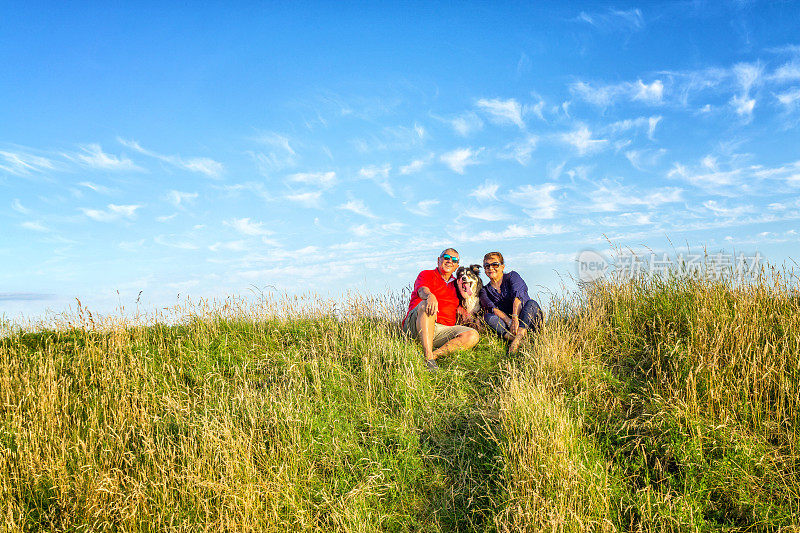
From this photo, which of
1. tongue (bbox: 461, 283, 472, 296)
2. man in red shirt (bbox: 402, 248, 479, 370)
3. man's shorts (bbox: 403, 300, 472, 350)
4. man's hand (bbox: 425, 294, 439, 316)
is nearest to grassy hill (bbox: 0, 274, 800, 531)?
man in red shirt (bbox: 402, 248, 479, 370)

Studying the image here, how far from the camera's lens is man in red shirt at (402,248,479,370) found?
Answer: 780cm

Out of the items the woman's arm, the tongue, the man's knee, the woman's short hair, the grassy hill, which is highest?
the woman's short hair

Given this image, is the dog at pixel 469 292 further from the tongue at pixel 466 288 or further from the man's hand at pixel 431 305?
the man's hand at pixel 431 305

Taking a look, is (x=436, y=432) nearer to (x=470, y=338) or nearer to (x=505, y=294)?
(x=470, y=338)

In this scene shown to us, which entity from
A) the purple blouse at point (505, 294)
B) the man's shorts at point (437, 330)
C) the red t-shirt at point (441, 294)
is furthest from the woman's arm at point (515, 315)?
the red t-shirt at point (441, 294)

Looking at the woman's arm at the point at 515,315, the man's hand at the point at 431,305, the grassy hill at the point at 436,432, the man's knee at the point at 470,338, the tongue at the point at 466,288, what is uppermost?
the tongue at the point at 466,288

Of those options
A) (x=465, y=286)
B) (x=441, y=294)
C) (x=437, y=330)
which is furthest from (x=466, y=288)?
(x=437, y=330)

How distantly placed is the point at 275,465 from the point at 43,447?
3.01m

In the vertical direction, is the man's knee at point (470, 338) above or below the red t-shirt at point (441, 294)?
below

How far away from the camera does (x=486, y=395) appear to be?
21.5 ft

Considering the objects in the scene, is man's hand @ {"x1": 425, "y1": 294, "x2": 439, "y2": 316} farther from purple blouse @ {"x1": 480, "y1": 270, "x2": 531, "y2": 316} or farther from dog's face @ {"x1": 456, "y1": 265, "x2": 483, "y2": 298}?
purple blouse @ {"x1": 480, "y1": 270, "x2": 531, "y2": 316}

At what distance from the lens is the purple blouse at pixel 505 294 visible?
8.51 m

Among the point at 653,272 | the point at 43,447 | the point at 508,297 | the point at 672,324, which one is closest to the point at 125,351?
the point at 43,447

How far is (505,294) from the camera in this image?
28.5ft
